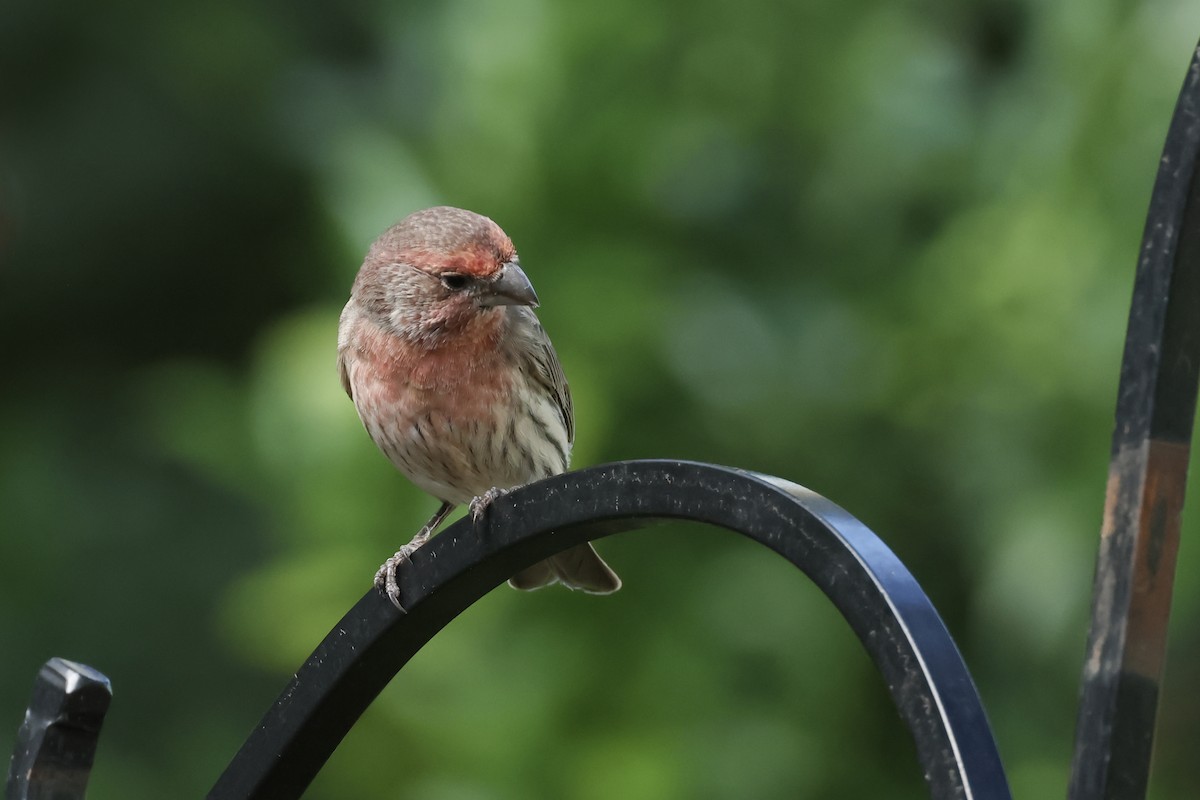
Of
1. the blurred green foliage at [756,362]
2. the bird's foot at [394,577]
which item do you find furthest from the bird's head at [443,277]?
the bird's foot at [394,577]

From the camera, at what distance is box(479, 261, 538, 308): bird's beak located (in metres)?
2.43

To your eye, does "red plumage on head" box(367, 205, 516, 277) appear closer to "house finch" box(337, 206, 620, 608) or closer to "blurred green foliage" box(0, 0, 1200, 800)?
"house finch" box(337, 206, 620, 608)

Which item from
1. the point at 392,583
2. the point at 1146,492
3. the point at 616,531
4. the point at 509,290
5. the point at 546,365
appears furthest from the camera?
the point at 546,365

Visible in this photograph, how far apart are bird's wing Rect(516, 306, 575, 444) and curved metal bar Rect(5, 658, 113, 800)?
127 centimetres

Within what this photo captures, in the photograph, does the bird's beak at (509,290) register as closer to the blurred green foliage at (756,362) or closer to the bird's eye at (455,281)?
the bird's eye at (455,281)

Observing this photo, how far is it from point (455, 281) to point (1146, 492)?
171cm

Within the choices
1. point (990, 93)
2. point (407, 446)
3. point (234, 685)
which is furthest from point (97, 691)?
point (234, 685)

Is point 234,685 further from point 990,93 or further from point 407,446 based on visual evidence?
point 990,93

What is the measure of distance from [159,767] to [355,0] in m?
2.04

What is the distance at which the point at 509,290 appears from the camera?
2455 mm

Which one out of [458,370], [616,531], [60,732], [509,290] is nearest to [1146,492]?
[616,531]

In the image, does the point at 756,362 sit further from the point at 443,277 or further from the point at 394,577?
the point at 394,577

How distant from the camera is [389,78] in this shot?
144 inches

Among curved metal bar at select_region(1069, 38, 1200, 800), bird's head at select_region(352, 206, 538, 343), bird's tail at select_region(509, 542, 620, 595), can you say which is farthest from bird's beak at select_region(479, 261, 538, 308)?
curved metal bar at select_region(1069, 38, 1200, 800)
